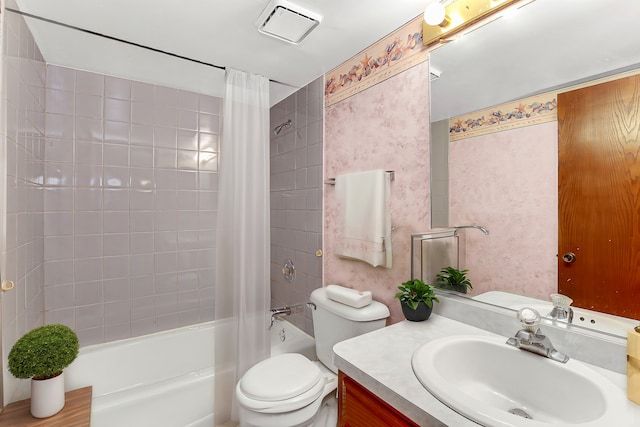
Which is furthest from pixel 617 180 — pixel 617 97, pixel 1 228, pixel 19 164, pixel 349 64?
pixel 19 164

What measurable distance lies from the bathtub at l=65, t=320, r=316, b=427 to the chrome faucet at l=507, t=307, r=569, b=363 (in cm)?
129

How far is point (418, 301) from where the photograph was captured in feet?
3.83

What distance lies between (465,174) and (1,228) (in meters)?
1.88

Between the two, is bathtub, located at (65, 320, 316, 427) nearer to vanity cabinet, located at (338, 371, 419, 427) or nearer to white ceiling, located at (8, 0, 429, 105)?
vanity cabinet, located at (338, 371, 419, 427)

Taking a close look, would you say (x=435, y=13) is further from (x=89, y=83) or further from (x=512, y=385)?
(x=89, y=83)

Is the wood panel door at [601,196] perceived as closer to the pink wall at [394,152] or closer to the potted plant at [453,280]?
the potted plant at [453,280]

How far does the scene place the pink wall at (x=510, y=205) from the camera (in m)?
0.95

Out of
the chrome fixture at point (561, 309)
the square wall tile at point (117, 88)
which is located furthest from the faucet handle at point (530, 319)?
the square wall tile at point (117, 88)

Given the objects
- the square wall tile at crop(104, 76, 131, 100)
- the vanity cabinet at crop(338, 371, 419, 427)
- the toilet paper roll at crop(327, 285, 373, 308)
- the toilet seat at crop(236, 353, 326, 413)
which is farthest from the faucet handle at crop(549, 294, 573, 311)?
the square wall tile at crop(104, 76, 131, 100)

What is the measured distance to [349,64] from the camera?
1.72 metres

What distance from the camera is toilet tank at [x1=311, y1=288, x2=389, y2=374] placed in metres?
1.39

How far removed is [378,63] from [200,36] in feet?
3.02

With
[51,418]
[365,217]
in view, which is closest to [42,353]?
[51,418]

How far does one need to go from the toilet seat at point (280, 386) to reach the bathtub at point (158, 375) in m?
0.39
